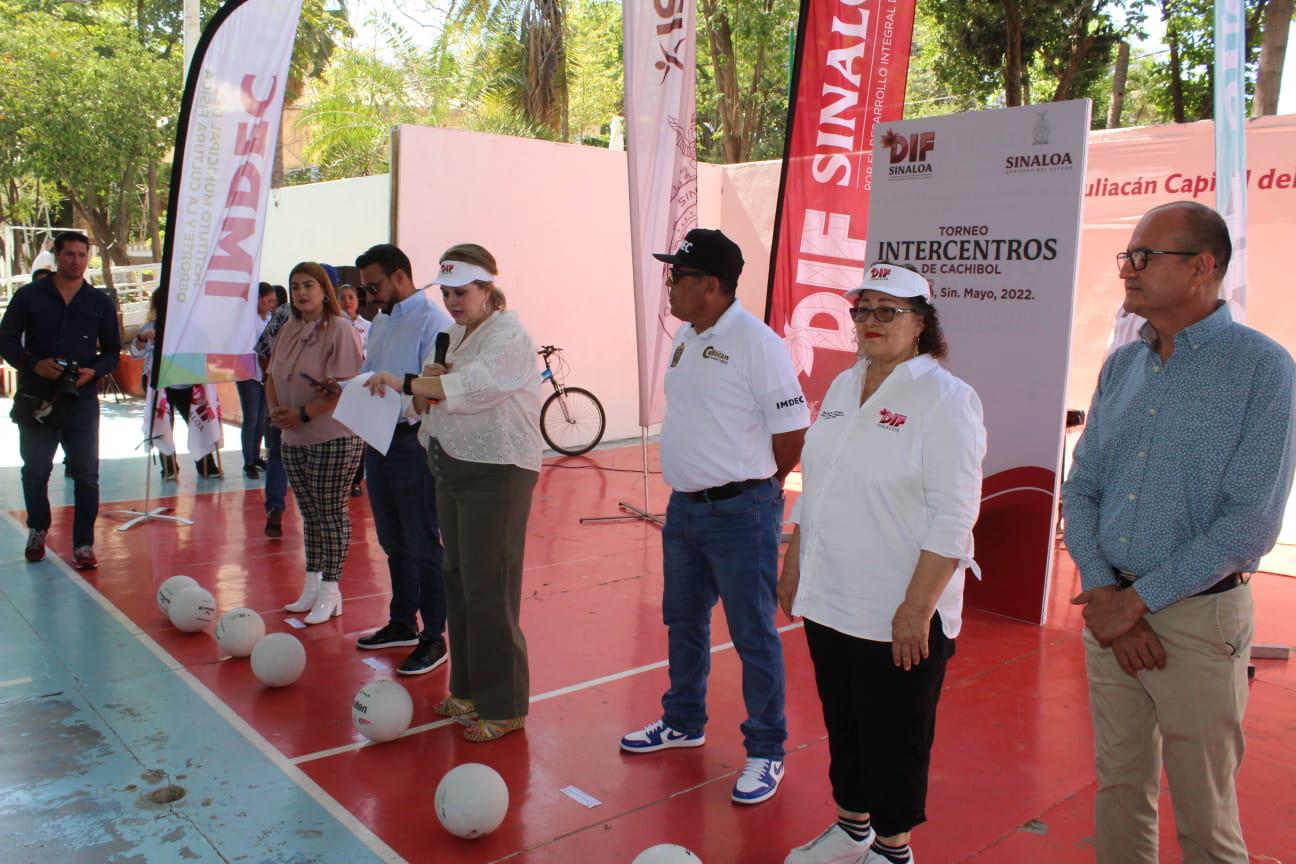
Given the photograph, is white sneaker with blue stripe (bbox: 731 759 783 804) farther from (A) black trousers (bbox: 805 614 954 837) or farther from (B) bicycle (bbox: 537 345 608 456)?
(B) bicycle (bbox: 537 345 608 456)

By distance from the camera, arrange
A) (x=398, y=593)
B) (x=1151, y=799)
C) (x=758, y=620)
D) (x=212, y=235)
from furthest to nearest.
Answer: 1. (x=212, y=235)
2. (x=398, y=593)
3. (x=758, y=620)
4. (x=1151, y=799)

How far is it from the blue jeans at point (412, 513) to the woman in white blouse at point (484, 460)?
642 mm

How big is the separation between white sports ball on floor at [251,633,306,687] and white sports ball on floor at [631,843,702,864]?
2.14m

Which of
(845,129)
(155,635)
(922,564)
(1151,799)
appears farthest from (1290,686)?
(155,635)

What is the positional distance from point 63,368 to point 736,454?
436 centimetres

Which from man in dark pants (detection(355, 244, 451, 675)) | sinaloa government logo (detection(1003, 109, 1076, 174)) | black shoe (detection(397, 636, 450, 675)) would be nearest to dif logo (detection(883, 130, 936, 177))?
sinaloa government logo (detection(1003, 109, 1076, 174))

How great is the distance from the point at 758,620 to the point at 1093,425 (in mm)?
1288

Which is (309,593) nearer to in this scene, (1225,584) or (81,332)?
(81,332)

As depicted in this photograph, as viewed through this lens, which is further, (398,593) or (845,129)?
(845,129)

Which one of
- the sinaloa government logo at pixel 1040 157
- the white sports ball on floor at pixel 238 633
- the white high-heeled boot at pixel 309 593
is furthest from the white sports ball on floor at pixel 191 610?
the sinaloa government logo at pixel 1040 157

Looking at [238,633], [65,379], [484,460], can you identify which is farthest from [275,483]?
[484,460]

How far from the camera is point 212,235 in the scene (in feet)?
19.6

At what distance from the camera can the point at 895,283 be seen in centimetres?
246

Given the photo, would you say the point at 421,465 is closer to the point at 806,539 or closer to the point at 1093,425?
the point at 806,539
